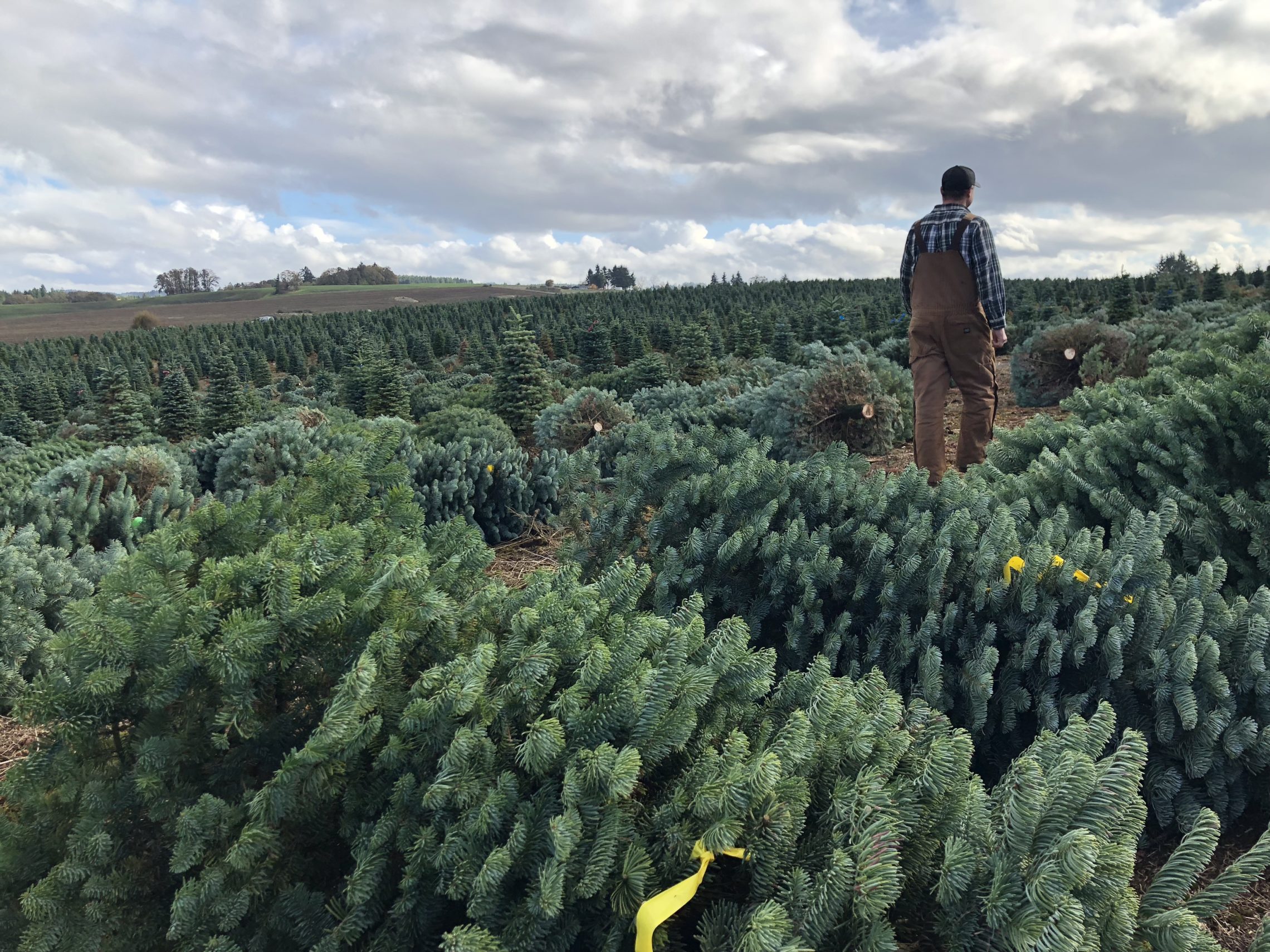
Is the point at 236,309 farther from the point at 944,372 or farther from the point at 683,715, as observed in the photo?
the point at 683,715

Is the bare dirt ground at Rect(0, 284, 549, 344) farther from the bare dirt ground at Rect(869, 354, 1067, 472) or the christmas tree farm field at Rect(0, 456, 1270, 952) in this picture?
the christmas tree farm field at Rect(0, 456, 1270, 952)

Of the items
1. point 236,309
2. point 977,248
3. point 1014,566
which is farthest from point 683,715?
point 236,309

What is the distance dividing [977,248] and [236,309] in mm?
66937

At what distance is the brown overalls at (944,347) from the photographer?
539cm

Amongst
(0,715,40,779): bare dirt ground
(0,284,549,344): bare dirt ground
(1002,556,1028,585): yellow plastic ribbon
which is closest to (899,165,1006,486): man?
(1002,556,1028,585): yellow plastic ribbon

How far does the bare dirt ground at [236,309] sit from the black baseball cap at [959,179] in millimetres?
51202

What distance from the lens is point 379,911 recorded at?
4.41 ft

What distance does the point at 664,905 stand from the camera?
121cm

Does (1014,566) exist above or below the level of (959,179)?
below

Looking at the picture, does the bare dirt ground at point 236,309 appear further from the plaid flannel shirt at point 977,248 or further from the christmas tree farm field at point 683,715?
the christmas tree farm field at point 683,715

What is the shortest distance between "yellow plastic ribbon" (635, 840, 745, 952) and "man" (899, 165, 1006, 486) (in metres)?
4.26

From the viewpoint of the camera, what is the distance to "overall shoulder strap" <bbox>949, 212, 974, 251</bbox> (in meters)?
5.21

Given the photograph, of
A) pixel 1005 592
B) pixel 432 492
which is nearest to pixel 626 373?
pixel 432 492

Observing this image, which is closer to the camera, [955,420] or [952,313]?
[952,313]
